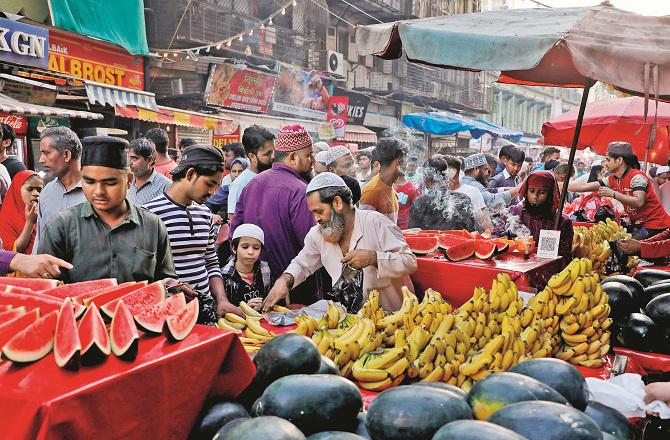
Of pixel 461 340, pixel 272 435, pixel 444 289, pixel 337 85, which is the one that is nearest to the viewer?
pixel 272 435

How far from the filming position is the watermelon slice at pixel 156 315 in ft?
5.87

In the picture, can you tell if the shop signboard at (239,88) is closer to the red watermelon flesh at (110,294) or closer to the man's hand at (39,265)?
the man's hand at (39,265)

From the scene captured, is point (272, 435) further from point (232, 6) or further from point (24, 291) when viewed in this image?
point (232, 6)

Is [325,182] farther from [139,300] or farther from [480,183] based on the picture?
[480,183]

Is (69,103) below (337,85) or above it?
below

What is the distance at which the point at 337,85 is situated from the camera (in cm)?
2884

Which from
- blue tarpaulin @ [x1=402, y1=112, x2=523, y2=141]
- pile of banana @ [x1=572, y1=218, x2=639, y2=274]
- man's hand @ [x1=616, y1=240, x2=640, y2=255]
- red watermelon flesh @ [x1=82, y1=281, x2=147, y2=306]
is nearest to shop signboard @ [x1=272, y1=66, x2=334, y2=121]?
Result: blue tarpaulin @ [x1=402, y1=112, x2=523, y2=141]

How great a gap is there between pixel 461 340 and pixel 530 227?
3284 mm

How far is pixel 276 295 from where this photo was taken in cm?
391

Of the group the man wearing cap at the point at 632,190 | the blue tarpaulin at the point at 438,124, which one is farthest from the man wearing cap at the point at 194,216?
the blue tarpaulin at the point at 438,124

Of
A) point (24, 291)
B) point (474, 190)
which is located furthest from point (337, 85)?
point (24, 291)

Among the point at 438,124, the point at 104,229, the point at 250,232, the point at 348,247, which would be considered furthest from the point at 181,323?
the point at 438,124

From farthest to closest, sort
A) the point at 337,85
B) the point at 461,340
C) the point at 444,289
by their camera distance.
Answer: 1. the point at 337,85
2. the point at 444,289
3. the point at 461,340

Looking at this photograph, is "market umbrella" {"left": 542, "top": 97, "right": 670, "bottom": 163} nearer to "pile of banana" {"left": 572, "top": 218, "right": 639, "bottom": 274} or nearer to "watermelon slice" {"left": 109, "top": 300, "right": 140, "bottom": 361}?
"pile of banana" {"left": 572, "top": 218, "right": 639, "bottom": 274}
